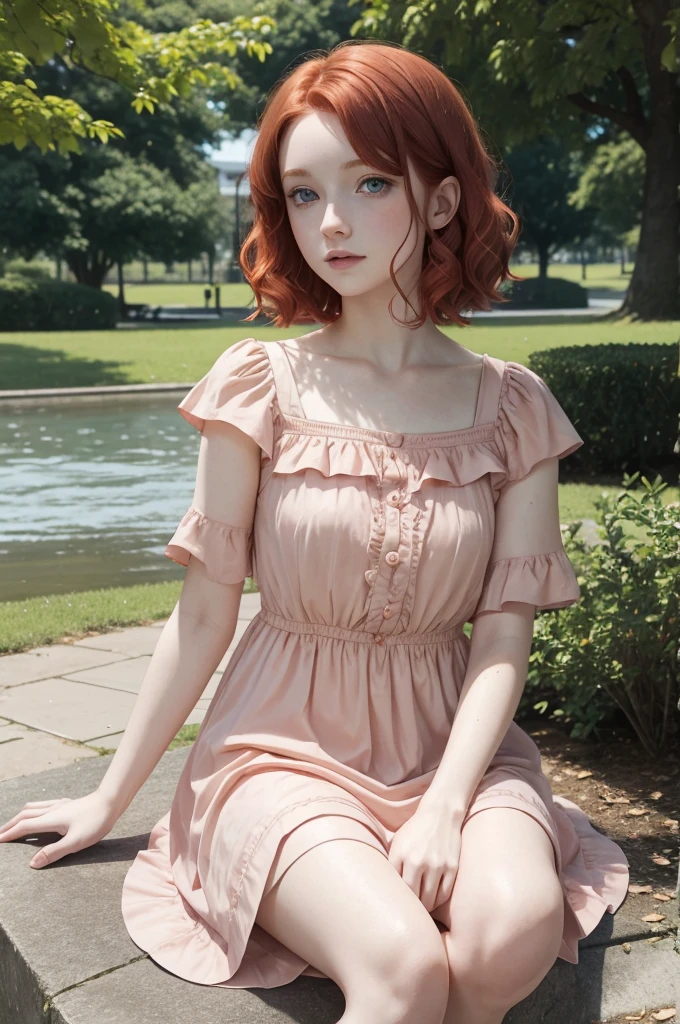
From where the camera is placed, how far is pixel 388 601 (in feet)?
7.18

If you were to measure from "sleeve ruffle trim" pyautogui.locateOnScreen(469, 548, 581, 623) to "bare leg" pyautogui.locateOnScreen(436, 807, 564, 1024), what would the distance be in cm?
51

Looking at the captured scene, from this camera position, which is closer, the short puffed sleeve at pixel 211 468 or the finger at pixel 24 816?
the short puffed sleeve at pixel 211 468

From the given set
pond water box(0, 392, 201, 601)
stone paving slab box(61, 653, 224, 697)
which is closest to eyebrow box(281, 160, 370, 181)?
stone paving slab box(61, 653, 224, 697)

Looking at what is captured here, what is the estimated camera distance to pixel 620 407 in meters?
11.0

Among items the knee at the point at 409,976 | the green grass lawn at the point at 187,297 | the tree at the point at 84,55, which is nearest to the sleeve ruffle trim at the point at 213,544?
the knee at the point at 409,976

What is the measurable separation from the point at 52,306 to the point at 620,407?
20786mm

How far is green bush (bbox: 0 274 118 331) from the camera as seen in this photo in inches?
1111

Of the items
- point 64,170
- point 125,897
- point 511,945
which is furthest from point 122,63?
point 64,170

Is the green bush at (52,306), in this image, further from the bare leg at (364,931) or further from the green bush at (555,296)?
the bare leg at (364,931)

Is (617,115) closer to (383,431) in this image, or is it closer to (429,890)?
(383,431)

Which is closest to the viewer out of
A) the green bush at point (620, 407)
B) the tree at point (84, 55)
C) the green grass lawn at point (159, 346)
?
the tree at point (84, 55)

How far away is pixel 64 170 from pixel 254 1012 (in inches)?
1313

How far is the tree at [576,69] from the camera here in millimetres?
10031

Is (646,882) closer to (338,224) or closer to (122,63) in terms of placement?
(338,224)
